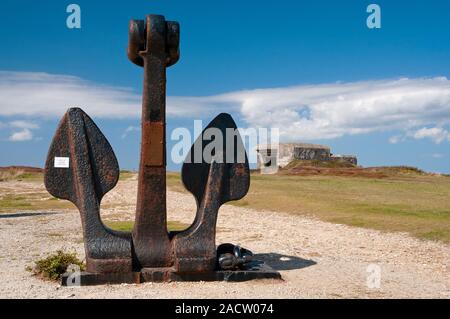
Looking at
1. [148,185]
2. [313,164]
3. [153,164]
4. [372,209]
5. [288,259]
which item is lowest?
[288,259]

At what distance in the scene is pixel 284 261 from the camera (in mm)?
8656

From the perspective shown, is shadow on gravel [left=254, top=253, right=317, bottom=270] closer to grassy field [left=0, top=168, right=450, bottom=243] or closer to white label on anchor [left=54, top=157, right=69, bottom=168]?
white label on anchor [left=54, top=157, right=69, bottom=168]

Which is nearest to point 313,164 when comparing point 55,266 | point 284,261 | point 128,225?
point 128,225

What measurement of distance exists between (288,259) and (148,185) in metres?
2.96

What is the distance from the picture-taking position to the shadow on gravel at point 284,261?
26.9 ft

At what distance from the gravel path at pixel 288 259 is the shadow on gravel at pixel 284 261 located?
0.05 ft

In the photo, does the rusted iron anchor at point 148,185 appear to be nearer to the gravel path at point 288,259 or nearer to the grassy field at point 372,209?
the gravel path at point 288,259

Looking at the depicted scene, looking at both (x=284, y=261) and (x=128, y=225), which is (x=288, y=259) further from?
(x=128, y=225)
